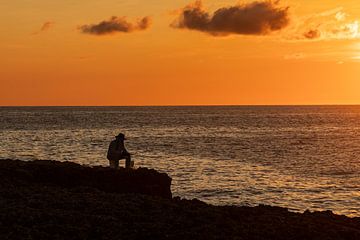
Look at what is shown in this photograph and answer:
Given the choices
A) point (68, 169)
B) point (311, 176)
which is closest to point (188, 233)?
point (68, 169)

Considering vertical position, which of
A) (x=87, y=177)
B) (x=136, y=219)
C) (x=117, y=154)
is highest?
(x=117, y=154)

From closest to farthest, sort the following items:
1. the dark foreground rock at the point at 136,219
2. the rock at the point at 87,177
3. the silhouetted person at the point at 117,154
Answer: the dark foreground rock at the point at 136,219
the rock at the point at 87,177
the silhouetted person at the point at 117,154

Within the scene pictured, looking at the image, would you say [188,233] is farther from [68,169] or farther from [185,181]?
[185,181]

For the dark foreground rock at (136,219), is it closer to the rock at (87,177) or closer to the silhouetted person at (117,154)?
the rock at (87,177)

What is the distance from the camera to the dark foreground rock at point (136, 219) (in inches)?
595

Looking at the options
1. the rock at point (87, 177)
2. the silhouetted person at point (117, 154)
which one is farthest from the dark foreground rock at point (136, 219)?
the silhouetted person at point (117, 154)

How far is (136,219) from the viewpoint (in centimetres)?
1648

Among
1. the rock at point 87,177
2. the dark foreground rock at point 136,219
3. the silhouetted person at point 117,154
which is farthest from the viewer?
the silhouetted person at point 117,154

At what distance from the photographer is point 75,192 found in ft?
66.2

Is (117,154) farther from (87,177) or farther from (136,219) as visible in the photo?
(136,219)

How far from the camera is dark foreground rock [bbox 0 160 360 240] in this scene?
49.6 feet

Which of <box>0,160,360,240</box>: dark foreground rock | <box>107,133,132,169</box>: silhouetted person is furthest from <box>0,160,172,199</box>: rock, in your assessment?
<box>0,160,360,240</box>: dark foreground rock

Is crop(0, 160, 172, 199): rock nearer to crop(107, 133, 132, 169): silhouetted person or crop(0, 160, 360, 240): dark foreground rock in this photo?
crop(107, 133, 132, 169): silhouetted person

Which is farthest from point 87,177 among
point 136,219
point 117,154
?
point 136,219
